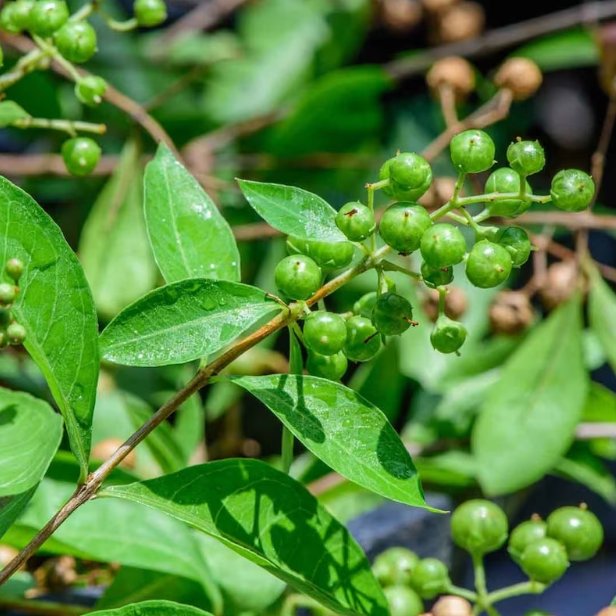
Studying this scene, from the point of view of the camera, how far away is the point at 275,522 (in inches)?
26.1

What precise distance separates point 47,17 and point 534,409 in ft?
2.04

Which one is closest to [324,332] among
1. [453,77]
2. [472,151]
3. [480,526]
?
[472,151]

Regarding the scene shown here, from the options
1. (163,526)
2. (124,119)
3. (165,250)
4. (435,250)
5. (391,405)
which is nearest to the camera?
(435,250)

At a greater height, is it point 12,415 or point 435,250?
point 435,250

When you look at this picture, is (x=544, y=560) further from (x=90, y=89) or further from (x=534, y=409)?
(x=90, y=89)

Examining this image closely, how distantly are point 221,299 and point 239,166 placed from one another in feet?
2.77

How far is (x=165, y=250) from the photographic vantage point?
0.67m

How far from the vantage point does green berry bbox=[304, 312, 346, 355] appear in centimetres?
56

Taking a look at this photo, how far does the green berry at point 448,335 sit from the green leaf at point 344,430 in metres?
0.06

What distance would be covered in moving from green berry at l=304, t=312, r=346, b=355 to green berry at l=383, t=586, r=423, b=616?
0.91ft

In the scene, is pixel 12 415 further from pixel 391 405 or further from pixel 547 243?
pixel 547 243

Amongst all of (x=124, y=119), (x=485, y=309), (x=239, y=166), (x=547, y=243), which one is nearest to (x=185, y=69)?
(x=124, y=119)

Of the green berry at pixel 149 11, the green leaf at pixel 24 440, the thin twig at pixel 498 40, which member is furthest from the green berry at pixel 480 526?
the thin twig at pixel 498 40

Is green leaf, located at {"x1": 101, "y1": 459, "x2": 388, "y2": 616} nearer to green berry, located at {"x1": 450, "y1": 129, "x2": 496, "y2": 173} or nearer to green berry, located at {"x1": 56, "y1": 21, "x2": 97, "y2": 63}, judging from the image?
green berry, located at {"x1": 450, "y1": 129, "x2": 496, "y2": 173}
